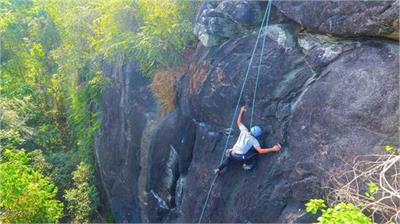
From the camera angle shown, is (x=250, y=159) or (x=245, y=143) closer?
(x=245, y=143)

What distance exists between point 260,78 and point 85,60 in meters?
8.77

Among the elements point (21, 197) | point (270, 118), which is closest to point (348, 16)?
point (270, 118)

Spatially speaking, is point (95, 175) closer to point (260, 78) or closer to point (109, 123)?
point (109, 123)

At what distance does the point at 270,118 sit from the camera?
787 cm

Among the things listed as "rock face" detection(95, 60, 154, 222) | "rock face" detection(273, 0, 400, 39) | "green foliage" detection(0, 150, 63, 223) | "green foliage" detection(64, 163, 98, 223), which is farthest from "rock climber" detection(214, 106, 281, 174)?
"green foliage" detection(64, 163, 98, 223)

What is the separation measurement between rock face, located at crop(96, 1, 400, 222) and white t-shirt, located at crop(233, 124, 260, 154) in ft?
0.94

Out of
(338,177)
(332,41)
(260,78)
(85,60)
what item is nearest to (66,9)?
(85,60)

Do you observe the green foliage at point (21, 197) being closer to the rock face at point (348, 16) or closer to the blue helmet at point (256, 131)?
the blue helmet at point (256, 131)

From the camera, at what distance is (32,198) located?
10.0 m

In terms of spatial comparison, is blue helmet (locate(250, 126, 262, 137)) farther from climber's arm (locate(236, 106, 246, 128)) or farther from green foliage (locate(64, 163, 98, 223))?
green foliage (locate(64, 163, 98, 223))

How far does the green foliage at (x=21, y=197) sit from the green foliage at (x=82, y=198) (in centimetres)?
327

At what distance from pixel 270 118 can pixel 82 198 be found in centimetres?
831

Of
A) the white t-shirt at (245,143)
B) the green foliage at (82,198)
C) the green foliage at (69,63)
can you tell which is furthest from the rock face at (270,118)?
the green foliage at (82,198)

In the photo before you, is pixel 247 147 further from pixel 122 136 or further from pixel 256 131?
pixel 122 136
